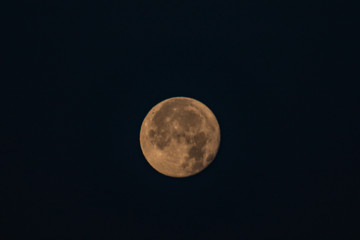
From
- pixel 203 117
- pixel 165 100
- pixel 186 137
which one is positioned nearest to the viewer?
pixel 186 137

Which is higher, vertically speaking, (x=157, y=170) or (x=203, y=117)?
(x=203, y=117)

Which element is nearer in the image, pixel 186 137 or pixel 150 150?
pixel 186 137

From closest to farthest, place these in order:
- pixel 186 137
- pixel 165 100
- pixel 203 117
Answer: pixel 186 137 → pixel 203 117 → pixel 165 100

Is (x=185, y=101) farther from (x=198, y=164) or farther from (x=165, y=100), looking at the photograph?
(x=198, y=164)

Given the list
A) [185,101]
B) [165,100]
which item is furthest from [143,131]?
[185,101]

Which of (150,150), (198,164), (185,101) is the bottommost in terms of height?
(198,164)

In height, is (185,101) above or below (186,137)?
above

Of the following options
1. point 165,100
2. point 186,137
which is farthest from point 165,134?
point 165,100

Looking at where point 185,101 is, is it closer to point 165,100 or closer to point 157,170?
point 165,100

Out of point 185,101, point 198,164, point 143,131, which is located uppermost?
point 185,101

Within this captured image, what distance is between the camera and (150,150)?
4.54 metres

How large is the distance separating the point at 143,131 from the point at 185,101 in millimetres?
1247

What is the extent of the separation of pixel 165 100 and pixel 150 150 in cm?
126

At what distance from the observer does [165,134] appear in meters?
4.32
